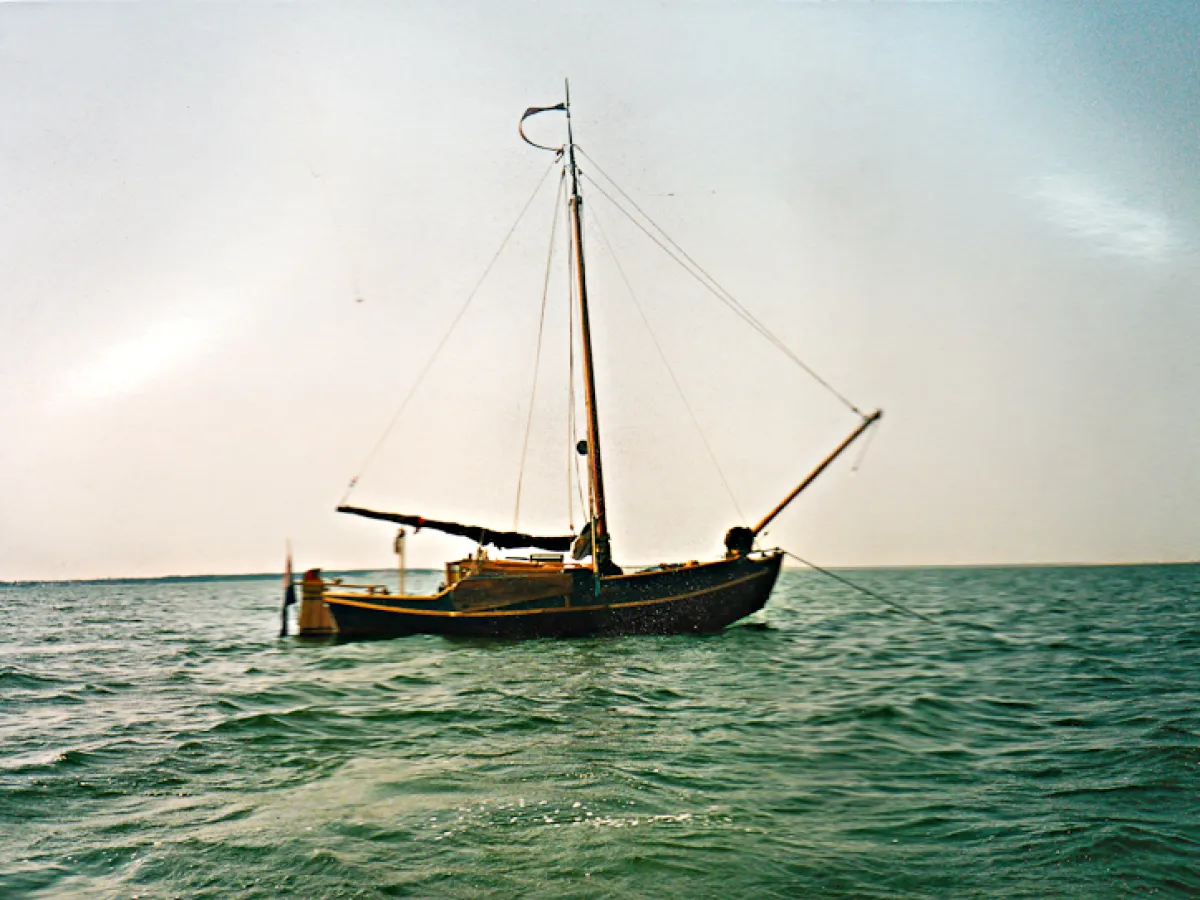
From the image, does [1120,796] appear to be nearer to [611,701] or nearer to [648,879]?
[648,879]

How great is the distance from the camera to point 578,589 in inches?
917

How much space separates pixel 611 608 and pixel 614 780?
50.7 ft

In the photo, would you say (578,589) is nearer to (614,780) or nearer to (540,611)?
(540,611)

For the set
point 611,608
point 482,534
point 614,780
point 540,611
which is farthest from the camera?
point 482,534

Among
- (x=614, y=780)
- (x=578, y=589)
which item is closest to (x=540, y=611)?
(x=578, y=589)

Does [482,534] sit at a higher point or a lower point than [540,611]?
higher

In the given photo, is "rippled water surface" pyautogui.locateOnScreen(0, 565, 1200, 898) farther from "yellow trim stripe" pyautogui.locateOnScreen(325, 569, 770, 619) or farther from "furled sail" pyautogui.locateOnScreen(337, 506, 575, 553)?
"furled sail" pyautogui.locateOnScreen(337, 506, 575, 553)

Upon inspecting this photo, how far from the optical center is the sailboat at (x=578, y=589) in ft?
76.6

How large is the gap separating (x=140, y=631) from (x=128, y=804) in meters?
30.8

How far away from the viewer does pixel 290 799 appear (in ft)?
25.1

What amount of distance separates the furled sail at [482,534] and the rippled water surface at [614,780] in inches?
336

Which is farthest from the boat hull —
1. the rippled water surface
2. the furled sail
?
the rippled water surface

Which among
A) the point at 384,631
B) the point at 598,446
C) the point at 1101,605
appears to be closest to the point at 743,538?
the point at 598,446

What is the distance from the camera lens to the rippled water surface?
5773 millimetres
